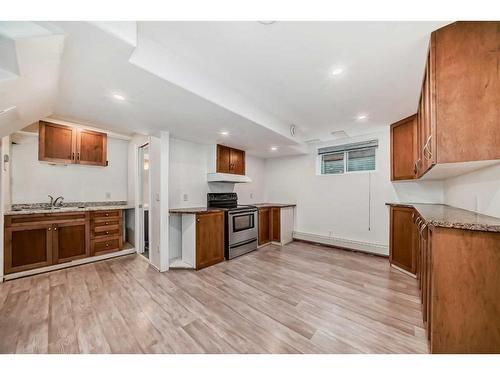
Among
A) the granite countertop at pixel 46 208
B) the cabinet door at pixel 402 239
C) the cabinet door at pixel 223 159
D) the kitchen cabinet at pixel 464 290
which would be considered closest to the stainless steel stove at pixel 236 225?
the cabinet door at pixel 223 159

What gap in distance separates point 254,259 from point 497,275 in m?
2.82

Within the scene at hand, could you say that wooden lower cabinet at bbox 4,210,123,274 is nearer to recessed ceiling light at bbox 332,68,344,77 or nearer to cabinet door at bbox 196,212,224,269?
cabinet door at bbox 196,212,224,269

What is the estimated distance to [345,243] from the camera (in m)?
4.04

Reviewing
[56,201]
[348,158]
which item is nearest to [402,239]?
[348,158]

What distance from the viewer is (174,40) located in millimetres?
1525

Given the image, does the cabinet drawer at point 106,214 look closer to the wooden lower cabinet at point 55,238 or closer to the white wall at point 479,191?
the wooden lower cabinet at point 55,238

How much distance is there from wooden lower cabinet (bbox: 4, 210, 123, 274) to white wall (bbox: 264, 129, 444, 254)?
3.76 metres

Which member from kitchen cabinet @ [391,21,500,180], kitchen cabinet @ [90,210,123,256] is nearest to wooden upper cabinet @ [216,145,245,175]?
kitchen cabinet @ [90,210,123,256]

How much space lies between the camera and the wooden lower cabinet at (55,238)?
2.64m

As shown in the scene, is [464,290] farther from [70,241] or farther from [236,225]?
[70,241]

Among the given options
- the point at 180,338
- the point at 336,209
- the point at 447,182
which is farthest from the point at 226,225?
the point at 447,182

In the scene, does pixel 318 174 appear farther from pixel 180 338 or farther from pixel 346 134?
pixel 180 338

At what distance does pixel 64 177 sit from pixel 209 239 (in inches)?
112

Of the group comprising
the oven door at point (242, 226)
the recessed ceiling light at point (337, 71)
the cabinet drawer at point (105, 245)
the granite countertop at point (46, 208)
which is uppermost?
the recessed ceiling light at point (337, 71)
